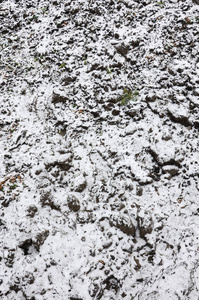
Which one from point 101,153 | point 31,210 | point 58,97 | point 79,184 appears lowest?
point 31,210

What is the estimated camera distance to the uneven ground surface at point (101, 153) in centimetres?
271

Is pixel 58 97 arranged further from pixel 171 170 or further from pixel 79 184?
A: pixel 171 170

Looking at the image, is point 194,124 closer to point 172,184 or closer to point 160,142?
point 160,142

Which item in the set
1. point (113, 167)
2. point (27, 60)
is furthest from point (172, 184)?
point (27, 60)

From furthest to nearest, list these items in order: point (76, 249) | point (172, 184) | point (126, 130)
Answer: point (126, 130)
point (172, 184)
point (76, 249)

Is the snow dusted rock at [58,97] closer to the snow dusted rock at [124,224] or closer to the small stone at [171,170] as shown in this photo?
the small stone at [171,170]

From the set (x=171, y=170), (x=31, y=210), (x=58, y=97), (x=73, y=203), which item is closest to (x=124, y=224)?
(x=73, y=203)

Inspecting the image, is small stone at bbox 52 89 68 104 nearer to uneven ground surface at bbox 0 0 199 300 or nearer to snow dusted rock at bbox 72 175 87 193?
uneven ground surface at bbox 0 0 199 300

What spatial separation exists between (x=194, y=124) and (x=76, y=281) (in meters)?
3.11

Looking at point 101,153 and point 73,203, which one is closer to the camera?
point 73,203

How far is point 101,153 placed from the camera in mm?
3508

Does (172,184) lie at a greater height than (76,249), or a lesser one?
greater

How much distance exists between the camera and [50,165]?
135 inches

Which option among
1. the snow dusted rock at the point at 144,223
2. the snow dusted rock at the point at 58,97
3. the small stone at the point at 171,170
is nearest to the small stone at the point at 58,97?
the snow dusted rock at the point at 58,97
